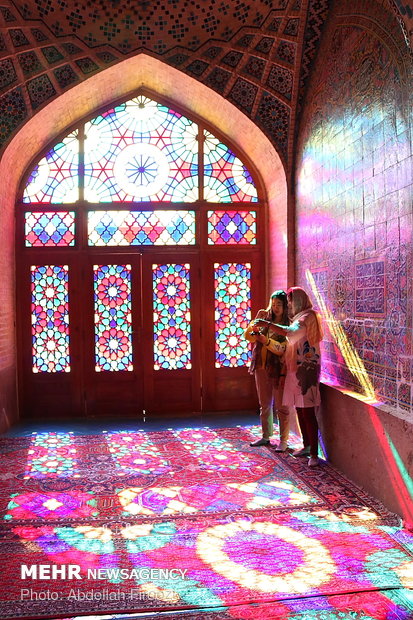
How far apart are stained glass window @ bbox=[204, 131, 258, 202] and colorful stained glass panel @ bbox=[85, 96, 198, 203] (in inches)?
6.8

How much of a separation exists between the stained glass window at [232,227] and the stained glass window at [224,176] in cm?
→ 21

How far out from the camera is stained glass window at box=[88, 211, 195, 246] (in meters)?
8.14

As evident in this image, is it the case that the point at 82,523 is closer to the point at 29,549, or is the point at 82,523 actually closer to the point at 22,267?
the point at 29,549

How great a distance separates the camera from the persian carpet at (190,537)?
315 cm

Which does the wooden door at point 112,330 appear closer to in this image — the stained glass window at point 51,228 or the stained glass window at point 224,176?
the stained glass window at point 51,228

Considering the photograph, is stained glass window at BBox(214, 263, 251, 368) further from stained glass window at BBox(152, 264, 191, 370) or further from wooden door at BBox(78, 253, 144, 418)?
wooden door at BBox(78, 253, 144, 418)

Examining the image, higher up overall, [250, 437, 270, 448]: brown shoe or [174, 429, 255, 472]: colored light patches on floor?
[250, 437, 270, 448]: brown shoe

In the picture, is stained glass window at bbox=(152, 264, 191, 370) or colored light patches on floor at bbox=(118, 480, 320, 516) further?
stained glass window at bbox=(152, 264, 191, 370)

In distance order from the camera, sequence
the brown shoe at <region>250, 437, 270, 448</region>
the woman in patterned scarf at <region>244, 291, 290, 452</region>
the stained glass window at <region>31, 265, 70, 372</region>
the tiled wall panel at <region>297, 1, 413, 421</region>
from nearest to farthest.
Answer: the tiled wall panel at <region>297, 1, 413, 421</region> → the woman in patterned scarf at <region>244, 291, 290, 452</region> → the brown shoe at <region>250, 437, 270, 448</region> → the stained glass window at <region>31, 265, 70, 372</region>

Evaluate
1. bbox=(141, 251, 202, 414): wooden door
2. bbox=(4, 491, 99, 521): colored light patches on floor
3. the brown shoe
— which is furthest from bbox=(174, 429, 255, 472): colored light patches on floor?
bbox=(4, 491, 99, 521): colored light patches on floor

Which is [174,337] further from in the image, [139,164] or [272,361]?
[139,164]

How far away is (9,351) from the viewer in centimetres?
770

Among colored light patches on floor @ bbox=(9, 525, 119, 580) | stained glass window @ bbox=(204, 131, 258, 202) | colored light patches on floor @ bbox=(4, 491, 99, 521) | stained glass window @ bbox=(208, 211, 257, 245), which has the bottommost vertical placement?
colored light patches on floor @ bbox=(4, 491, 99, 521)

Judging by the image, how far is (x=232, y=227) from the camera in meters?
8.31
